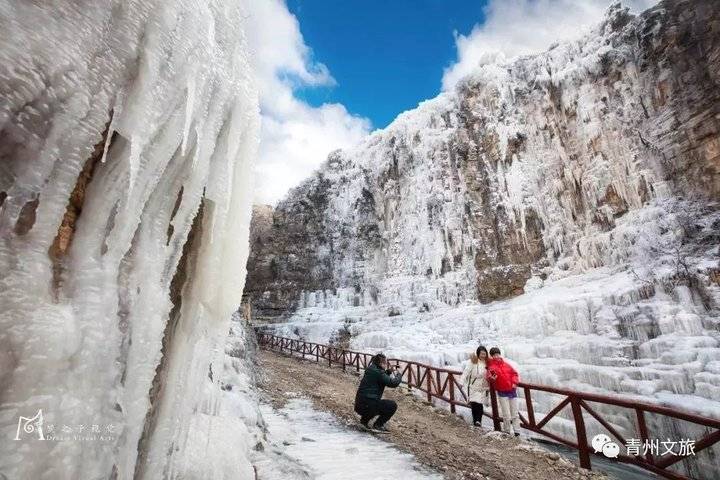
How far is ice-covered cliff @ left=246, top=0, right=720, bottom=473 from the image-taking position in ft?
42.5

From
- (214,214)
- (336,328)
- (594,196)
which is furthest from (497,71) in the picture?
(214,214)

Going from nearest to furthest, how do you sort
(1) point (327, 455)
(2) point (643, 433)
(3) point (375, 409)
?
(1) point (327, 455) < (2) point (643, 433) < (3) point (375, 409)

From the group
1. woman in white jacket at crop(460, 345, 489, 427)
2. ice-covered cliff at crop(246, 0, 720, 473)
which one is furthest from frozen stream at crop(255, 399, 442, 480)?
ice-covered cliff at crop(246, 0, 720, 473)

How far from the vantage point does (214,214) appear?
2.33 meters

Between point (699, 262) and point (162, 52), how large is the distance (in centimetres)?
1869

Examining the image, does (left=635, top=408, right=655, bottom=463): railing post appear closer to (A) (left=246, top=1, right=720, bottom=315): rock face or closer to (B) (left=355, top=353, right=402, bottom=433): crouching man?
(B) (left=355, top=353, right=402, bottom=433): crouching man

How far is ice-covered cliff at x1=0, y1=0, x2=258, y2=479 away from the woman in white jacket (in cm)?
543

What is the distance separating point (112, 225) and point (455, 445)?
5.49 meters

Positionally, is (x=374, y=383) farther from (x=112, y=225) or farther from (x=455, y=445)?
(x=112, y=225)

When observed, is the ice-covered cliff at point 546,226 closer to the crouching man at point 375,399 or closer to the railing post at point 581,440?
the railing post at point 581,440

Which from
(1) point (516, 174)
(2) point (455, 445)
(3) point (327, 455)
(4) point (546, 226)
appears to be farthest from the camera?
(1) point (516, 174)

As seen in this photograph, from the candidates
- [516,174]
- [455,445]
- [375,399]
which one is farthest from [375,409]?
[516,174]

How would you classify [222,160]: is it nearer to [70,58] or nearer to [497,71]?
[70,58]

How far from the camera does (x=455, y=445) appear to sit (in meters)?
5.49
